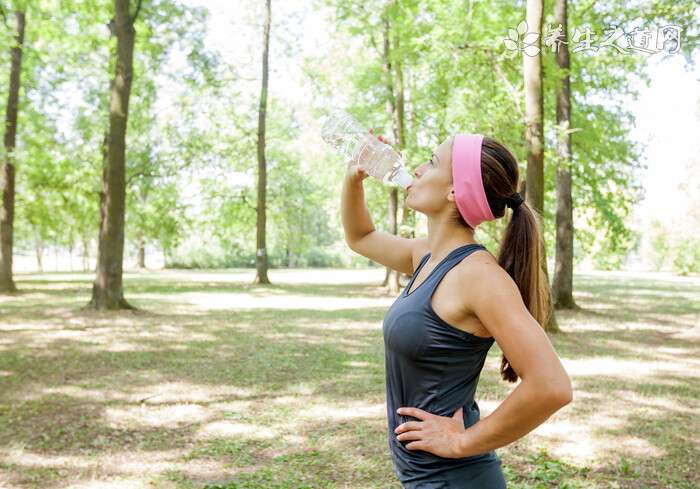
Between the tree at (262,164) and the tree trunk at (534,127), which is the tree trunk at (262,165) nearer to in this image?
the tree at (262,164)

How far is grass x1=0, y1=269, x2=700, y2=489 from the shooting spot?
5008 millimetres

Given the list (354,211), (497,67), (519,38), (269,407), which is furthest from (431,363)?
(497,67)

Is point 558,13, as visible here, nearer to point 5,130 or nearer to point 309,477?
point 309,477

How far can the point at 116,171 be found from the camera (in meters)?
14.9

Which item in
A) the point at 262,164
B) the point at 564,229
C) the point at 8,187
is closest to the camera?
the point at 564,229

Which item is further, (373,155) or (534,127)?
(534,127)

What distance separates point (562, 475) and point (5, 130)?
2124 cm

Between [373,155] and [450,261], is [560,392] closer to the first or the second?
[450,261]

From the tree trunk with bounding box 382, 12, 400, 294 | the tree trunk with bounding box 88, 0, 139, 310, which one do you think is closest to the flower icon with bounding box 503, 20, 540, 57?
the tree trunk with bounding box 88, 0, 139, 310

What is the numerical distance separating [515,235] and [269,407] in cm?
545

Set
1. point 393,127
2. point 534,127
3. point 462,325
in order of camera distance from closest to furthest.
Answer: point 462,325 < point 534,127 < point 393,127

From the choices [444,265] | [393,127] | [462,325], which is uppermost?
[393,127]

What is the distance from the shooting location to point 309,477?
489cm

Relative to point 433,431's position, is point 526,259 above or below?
above
